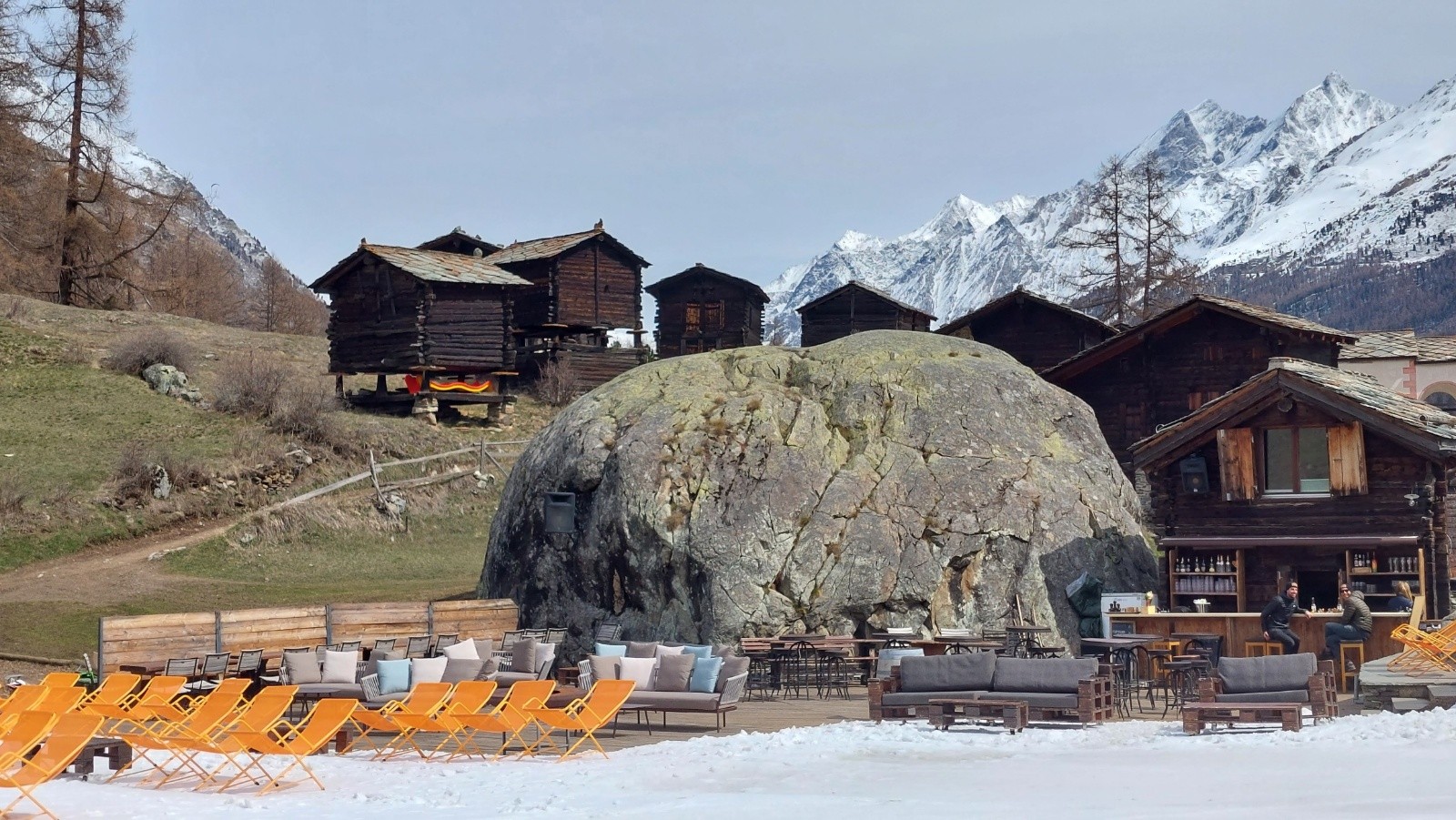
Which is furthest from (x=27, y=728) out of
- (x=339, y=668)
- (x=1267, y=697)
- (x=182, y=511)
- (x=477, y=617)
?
(x=182, y=511)

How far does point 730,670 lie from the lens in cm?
1706

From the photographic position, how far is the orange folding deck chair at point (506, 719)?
45.7 feet

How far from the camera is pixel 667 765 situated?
13375 mm

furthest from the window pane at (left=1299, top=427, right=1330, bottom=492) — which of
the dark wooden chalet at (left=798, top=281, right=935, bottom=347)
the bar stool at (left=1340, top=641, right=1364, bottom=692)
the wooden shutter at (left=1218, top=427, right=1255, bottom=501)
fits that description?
the dark wooden chalet at (left=798, top=281, right=935, bottom=347)

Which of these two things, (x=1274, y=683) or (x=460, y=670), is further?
(x=460, y=670)

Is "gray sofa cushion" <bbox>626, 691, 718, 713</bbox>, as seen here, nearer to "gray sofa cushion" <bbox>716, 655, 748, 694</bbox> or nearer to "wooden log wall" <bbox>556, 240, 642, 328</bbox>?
"gray sofa cushion" <bbox>716, 655, 748, 694</bbox>

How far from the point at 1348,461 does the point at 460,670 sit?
51.3 ft

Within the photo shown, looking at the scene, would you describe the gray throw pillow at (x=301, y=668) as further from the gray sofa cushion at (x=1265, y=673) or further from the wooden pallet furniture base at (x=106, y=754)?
the gray sofa cushion at (x=1265, y=673)

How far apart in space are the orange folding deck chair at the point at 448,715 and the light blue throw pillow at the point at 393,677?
73.2 inches

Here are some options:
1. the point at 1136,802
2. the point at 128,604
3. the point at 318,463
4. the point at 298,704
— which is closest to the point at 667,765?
the point at 1136,802

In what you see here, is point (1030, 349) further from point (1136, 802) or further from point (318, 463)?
point (1136, 802)

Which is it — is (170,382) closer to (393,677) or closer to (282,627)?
(282,627)

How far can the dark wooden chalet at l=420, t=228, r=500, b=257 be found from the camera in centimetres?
6312

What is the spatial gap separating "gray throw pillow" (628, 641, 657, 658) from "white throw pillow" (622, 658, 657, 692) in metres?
0.75
